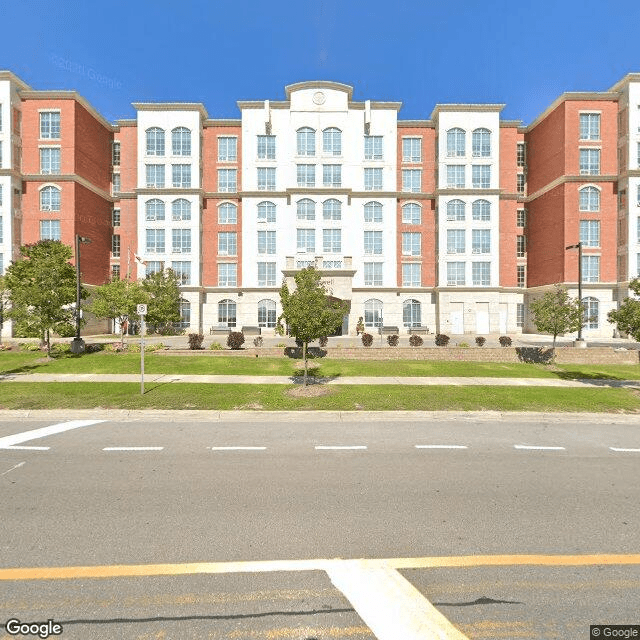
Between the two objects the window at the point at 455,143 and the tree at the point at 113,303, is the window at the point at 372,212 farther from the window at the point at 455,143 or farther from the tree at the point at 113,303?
the tree at the point at 113,303

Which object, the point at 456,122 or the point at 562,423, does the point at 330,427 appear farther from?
the point at 456,122

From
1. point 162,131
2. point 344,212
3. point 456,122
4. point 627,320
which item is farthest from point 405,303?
point 162,131

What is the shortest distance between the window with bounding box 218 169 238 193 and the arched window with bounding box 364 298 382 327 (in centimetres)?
1981

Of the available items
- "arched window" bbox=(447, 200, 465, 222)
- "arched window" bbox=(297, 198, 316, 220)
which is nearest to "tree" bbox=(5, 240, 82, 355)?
"arched window" bbox=(297, 198, 316, 220)

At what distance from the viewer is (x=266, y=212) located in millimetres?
37844

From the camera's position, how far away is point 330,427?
888cm

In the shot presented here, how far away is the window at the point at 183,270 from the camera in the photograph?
37.1 metres

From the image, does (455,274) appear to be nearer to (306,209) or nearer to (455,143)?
(455,143)

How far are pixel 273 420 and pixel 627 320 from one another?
45.1 ft

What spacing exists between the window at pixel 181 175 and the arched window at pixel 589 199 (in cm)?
4201

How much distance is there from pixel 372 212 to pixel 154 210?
23762 mm

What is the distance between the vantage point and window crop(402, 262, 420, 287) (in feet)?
126

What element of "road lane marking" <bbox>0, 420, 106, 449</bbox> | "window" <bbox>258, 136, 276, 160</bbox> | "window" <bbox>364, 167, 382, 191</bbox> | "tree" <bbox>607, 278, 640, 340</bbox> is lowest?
"road lane marking" <bbox>0, 420, 106, 449</bbox>

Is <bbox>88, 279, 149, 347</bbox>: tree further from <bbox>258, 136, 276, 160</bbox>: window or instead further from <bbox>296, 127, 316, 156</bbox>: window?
<bbox>296, 127, 316, 156</bbox>: window
